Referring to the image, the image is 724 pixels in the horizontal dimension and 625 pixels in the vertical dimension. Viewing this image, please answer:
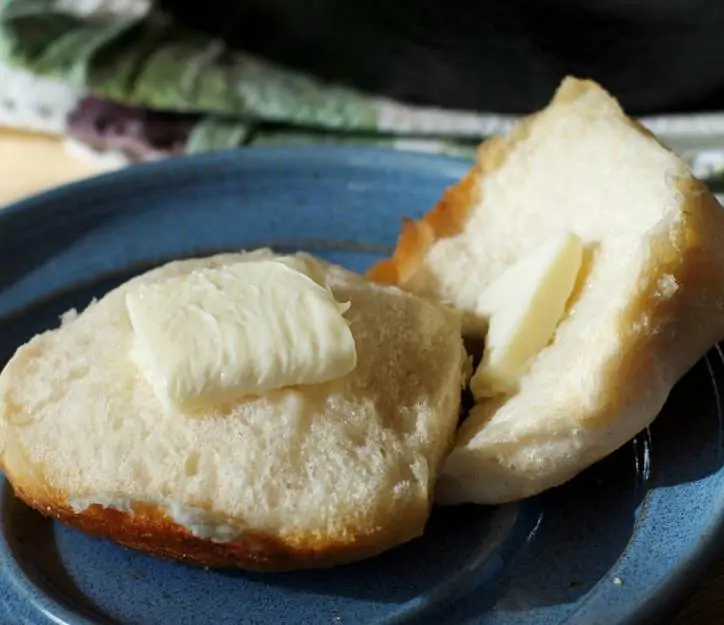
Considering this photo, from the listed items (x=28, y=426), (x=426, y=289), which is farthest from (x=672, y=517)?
(x=28, y=426)

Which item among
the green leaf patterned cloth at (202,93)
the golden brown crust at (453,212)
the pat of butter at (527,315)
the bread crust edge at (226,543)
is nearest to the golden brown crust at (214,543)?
the bread crust edge at (226,543)

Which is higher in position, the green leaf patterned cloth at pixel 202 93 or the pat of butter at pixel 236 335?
the pat of butter at pixel 236 335

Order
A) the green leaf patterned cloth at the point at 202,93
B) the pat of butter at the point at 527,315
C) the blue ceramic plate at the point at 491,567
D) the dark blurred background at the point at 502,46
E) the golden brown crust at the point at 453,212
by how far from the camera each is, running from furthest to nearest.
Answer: the green leaf patterned cloth at the point at 202,93 → the dark blurred background at the point at 502,46 → the golden brown crust at the point at 453,212 → the pat of butter at the point at 527,315 → the blue ceramic plate at the point at 491,567

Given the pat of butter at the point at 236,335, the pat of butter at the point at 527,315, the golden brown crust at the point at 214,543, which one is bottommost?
the golden brown crust at the point at 214,543

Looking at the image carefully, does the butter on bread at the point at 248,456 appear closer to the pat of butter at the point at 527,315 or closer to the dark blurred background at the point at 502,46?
the pat of butter at the point at 527,315

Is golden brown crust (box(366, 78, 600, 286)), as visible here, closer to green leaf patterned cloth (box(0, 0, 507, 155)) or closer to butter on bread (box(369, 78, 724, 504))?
butter on bread (box(369, 78, 724, 504))

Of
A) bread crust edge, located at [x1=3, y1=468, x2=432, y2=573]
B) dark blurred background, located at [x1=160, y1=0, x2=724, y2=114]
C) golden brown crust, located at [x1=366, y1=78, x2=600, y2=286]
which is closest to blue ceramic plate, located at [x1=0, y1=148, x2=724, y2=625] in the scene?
bread crust edge, located at [x1=3, y1=468, x2=432, y2=573]

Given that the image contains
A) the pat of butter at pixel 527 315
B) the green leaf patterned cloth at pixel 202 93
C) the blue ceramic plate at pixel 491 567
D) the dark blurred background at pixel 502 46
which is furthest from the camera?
the green leaf patterned cloth at pixel 202 93
